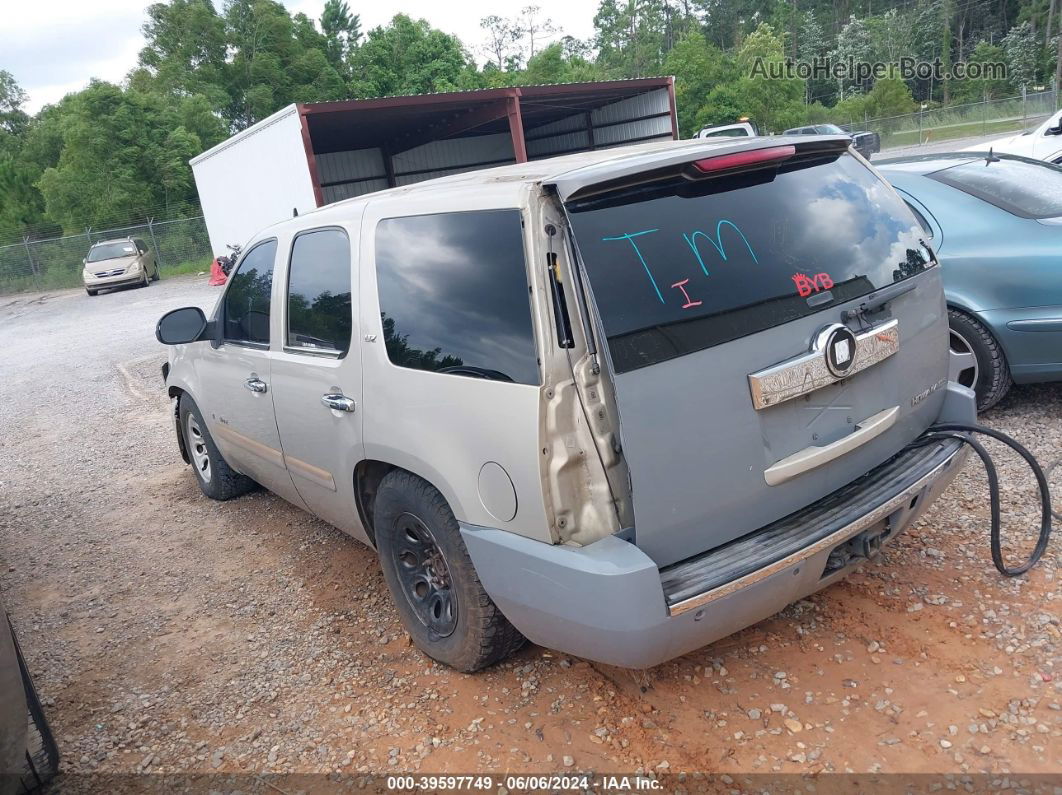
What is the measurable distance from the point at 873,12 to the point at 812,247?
85.7 m

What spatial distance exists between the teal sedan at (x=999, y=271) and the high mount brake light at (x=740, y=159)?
2185 mm

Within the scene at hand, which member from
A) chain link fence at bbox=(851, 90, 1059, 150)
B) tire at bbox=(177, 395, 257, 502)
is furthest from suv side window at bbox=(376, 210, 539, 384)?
chain link fence at bbox=(851, 90, 1059, 150)

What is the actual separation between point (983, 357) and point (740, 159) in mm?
2916

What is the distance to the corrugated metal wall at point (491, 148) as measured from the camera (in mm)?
19859

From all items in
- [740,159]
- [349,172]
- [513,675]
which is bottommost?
[513,675]

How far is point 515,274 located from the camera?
2.53 meters

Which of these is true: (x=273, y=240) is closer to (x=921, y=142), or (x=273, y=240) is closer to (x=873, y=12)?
(x=921, y=142)

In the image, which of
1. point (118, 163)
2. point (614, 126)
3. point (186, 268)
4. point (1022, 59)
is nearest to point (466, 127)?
point (614, 126)

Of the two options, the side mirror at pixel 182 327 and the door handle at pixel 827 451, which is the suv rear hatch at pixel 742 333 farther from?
the side mirror at pixel 182 327

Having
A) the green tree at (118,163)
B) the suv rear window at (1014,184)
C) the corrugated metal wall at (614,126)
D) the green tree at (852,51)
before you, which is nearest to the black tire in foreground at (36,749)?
the suv rear window at (1014,184)

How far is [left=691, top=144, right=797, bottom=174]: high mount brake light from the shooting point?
253cm

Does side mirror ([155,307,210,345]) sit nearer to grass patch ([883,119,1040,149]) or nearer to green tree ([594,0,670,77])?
grass patch ([883,119,1040,149])

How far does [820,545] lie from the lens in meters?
2.53

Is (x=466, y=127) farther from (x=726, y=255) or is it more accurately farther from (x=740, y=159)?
(x=726, y=255)
